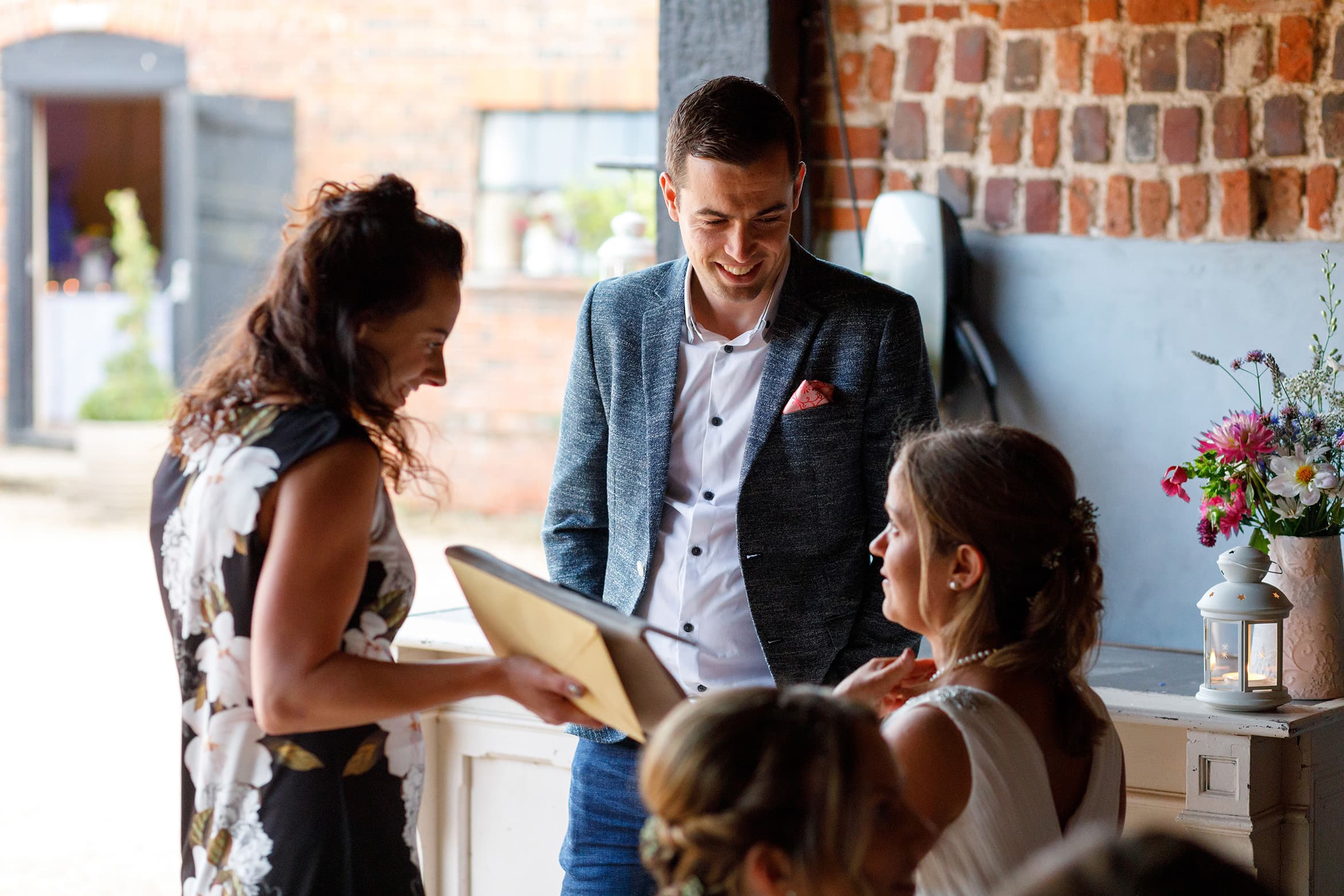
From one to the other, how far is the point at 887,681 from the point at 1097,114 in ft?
5.00

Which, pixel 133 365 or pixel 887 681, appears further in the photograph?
pixel 133 365

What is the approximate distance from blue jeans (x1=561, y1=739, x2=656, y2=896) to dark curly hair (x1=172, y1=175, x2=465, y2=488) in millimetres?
707

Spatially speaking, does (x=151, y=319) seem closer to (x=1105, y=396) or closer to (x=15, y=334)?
(x=15, y=334)

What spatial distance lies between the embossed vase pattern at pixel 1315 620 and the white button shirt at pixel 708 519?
884 mm

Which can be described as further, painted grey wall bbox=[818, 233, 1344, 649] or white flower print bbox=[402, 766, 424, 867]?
painted grey wall bbox=[818, 233, 1344, 649]

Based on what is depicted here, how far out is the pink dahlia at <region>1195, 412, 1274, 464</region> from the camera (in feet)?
6.95

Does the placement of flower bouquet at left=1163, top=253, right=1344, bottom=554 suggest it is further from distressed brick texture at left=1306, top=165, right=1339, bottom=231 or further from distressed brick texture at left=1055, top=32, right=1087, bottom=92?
distressed brick texture at left=1055, top=32, right=1087, bottom=92

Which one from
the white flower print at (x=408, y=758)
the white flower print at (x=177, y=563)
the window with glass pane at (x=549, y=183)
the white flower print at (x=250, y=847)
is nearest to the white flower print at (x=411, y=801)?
the white flower print at (x=408, y=758)

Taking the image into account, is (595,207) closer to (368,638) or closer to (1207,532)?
(1207,532)

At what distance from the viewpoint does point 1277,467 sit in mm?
2121

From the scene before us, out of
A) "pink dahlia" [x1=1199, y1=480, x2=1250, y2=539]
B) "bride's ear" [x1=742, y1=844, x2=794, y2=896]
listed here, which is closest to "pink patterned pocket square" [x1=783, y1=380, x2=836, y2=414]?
"pink dahlia" [x1=1199, y1=480, x2=1250, y2=539]

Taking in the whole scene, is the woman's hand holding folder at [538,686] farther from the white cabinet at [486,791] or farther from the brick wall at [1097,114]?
the brick wall at [1097,114]

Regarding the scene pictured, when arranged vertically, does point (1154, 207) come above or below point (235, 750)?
above

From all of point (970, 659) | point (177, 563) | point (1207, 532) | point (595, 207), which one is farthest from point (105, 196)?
point (970, 659)
